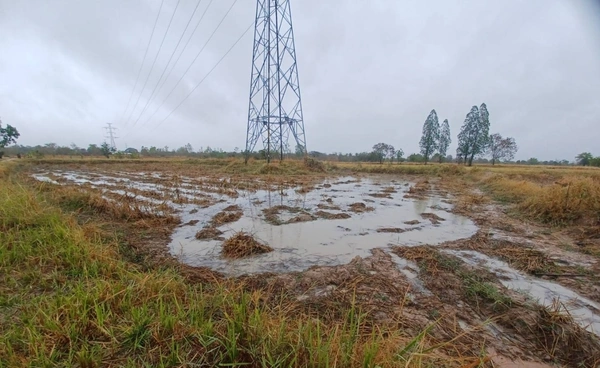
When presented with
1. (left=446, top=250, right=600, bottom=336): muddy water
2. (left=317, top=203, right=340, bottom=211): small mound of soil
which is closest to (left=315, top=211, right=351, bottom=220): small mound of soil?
(left=317, top=203, right=340, bottom=211): small mound of soil

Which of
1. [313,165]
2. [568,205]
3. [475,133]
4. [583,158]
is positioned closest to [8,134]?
[313,165]

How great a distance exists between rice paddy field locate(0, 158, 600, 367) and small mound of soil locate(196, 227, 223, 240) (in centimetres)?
6

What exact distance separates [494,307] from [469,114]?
50190 mm

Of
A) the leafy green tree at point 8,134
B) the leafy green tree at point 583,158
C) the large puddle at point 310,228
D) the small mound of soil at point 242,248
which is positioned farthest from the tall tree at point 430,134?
the leafy green tree at point 8,134

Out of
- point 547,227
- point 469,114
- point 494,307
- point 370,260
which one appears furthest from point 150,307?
point 469,114

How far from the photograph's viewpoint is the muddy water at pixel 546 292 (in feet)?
9.45

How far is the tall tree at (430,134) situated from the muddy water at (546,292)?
155 feet

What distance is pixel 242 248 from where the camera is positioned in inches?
179

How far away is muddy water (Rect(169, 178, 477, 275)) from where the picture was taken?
4312 millimetres

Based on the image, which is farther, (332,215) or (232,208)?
(232,208)

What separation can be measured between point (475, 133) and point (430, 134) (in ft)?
22.9

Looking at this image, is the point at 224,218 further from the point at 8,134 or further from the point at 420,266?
the point at 8,134

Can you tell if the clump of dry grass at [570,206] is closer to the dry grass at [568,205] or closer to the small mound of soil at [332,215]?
the dry grass at [568,205]

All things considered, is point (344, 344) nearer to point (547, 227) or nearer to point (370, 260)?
point (370, 260)
